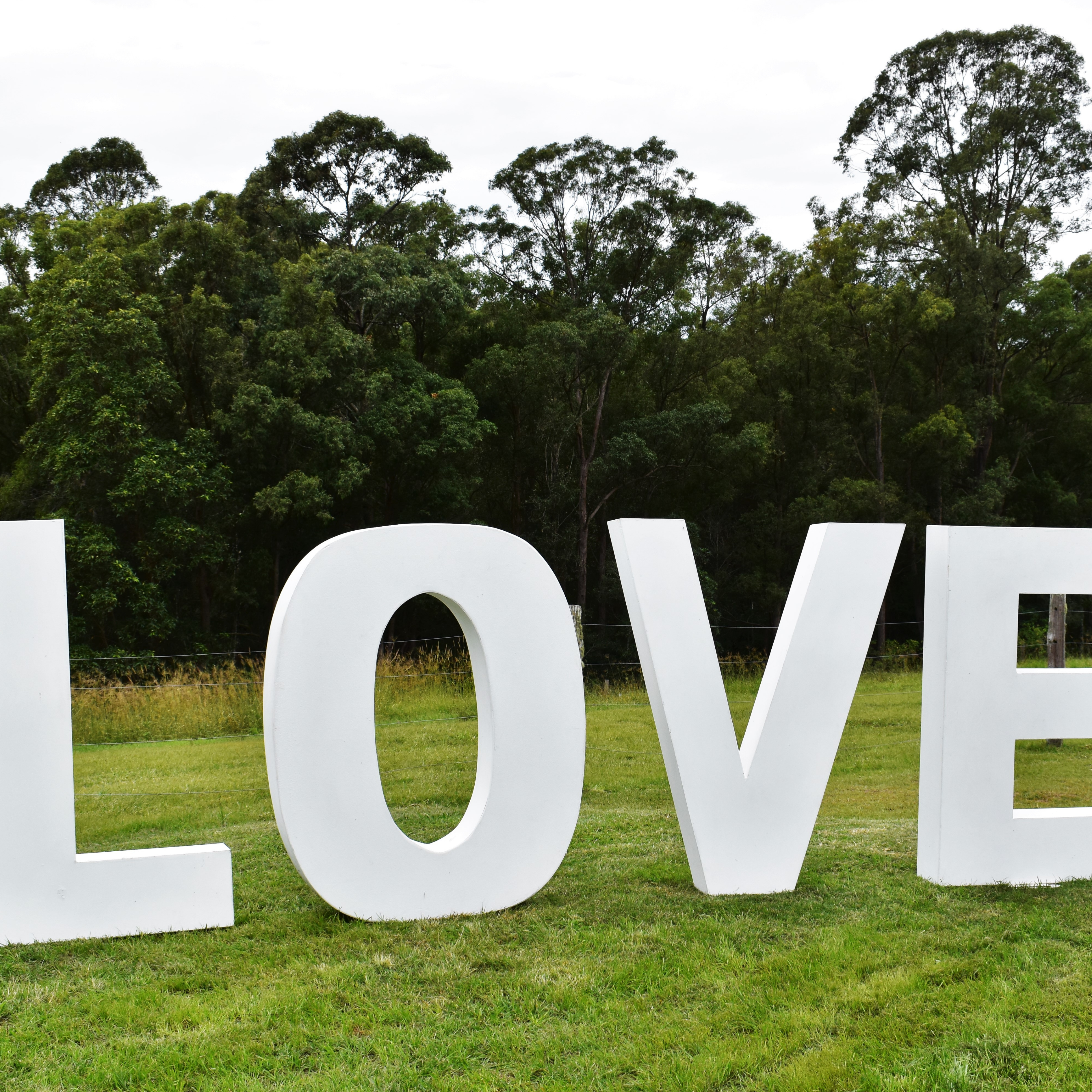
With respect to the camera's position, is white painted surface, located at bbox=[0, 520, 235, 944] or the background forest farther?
the background forest

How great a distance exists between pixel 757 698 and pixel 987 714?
1083 mm

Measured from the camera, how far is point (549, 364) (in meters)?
21.9

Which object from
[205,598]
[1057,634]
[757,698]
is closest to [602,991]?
[757,698]

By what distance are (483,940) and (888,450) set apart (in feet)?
76.4

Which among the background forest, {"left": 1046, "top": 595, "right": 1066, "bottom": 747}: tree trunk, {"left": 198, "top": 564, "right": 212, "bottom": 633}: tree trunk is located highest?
the background forest

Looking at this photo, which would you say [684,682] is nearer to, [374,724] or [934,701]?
[934,701]

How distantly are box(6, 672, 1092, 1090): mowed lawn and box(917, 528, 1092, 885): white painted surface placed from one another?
182mm

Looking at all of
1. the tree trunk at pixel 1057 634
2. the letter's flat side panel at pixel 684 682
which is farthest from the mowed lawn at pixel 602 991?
the tree trunk at pixel 1057 634

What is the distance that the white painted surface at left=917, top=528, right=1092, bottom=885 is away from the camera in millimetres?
4695

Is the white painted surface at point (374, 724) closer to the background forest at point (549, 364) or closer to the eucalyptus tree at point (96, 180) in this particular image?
the background forest at point (549, 364)

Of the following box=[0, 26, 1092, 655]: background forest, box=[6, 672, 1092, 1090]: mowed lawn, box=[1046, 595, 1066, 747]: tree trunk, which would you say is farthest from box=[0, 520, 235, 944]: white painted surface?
box=[0, 26, 1092, 655]: background forest

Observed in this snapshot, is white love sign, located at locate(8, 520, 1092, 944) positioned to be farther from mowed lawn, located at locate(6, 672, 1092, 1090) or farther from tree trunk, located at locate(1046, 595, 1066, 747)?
tree trunk, located at locate(1046, 595, 1066, 747)

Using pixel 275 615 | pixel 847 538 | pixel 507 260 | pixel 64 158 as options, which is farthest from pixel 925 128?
pixel 275 615

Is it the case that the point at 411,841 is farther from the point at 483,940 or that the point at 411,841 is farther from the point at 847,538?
the point at 847,538
